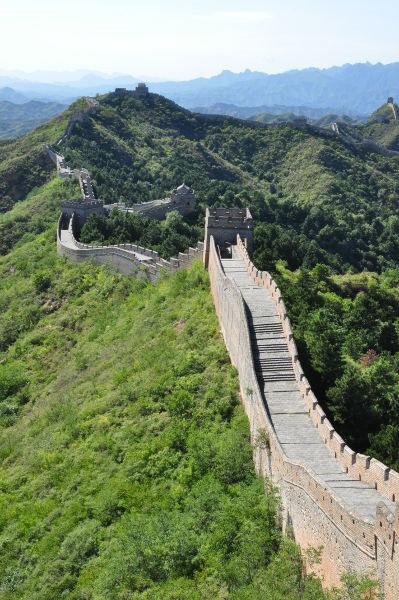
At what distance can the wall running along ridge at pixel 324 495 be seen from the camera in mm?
14868

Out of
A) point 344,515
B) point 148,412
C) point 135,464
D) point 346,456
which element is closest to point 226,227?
point 148,412

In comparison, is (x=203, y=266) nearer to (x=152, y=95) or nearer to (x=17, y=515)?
(x=17, y=515)

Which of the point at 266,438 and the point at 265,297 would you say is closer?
the point at 266,438

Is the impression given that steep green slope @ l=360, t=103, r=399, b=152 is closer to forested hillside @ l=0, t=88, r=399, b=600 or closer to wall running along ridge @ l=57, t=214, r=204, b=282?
forested hillside @ l=0, t=88, r=399, b=600

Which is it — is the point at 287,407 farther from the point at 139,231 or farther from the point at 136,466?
the point at 139,231

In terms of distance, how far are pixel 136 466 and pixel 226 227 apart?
17.5 metres

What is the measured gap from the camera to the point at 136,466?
83.3 ft

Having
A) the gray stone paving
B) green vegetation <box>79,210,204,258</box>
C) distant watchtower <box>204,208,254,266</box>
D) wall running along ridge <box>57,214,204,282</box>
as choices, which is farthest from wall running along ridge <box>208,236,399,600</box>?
green vegetation <box>79,210,204,258</box>

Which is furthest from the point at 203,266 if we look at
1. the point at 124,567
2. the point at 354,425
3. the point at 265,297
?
the point at 124,567

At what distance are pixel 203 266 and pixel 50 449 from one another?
13120 millimetres

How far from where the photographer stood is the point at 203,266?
3794cm

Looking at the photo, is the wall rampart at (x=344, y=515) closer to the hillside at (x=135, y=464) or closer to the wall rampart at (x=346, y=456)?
the wall rampart at (x=346, y=456)

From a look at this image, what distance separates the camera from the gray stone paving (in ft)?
59.6

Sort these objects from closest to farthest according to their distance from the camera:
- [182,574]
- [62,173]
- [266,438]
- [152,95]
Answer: [182,574], [266,438], [62,173], [152,95]
